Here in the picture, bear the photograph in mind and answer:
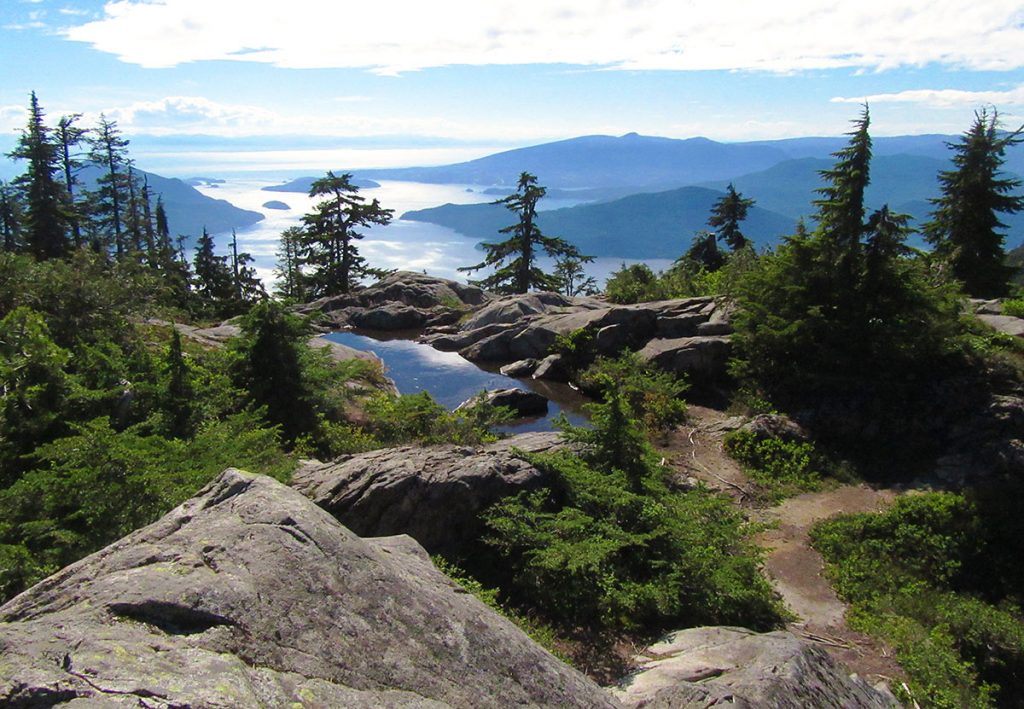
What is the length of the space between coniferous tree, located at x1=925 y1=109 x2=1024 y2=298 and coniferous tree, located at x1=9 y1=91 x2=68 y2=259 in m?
44.9

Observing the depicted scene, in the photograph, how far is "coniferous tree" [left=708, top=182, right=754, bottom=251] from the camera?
1545 inches

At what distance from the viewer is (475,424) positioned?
13984 millimetres

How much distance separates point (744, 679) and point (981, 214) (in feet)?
101

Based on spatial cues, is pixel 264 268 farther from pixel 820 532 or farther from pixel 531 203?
pixel 820 532

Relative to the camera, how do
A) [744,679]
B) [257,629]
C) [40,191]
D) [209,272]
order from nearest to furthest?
[257,629], [744,679], [40,191], [209,272]

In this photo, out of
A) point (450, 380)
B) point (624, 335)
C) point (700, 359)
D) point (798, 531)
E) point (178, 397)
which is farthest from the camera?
point (624, 335)

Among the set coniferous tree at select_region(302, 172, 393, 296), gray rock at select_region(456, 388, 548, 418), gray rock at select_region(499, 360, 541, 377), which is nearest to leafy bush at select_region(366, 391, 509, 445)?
gray rock at select_region(456, 388, 548, 418)

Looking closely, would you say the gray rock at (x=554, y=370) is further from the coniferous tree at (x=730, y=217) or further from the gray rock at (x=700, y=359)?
the coniferous tree at (x=730, y=217)

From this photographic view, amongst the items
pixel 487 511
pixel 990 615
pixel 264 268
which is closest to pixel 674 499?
pixel 487 511

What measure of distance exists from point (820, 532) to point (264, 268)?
95511 millimetres

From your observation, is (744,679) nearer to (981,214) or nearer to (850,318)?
(850,318)

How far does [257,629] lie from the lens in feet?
11.0

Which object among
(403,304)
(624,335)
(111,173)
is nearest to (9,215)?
(111,173)

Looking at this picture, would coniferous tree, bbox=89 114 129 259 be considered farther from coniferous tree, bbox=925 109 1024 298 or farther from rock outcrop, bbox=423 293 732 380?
coniferous tree, bbox=925 109 1024 298
